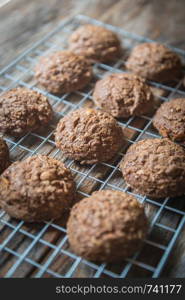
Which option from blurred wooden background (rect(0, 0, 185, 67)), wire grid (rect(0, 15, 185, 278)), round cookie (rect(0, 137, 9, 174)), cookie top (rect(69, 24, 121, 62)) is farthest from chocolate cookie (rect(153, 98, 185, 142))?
blurred wooden background (rect(0, 0, 185, 67))

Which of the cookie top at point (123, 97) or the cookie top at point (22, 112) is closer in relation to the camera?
the cookie top at point (22, 112)

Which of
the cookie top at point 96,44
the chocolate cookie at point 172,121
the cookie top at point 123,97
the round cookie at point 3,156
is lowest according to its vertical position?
the chocolate cookie at point 172,121

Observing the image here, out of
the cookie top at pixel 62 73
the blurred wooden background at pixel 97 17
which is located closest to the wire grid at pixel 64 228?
the cookie top at pixel 62 73

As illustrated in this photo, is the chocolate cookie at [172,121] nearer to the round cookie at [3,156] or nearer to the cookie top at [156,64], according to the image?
the cookie top at [156,64]

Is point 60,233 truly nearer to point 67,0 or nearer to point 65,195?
point 65,195

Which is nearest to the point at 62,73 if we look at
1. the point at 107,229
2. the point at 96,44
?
the point at 96,44

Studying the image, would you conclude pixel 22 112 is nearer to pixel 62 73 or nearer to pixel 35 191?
pixel 62 73

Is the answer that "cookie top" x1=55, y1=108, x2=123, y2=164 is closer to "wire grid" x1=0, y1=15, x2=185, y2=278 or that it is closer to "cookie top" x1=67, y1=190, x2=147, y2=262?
"wire grid" x1=0, y1=15, x2=185, y2=278
